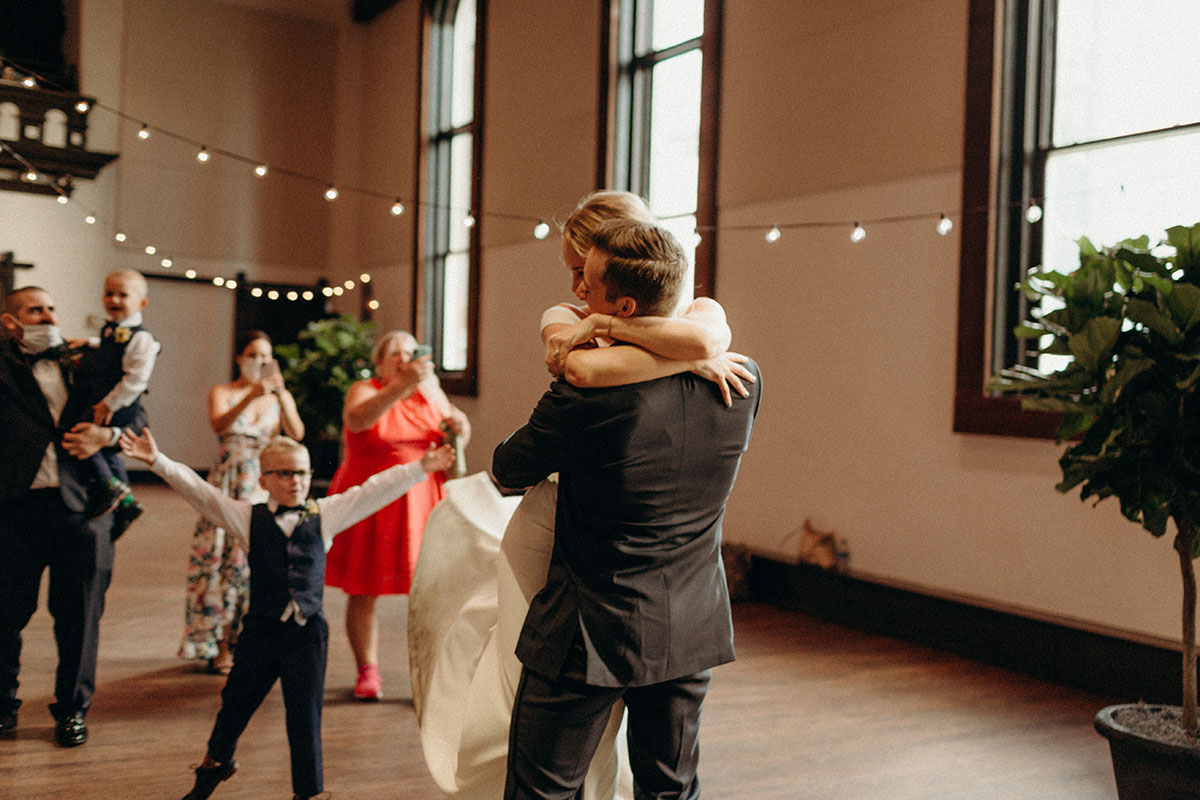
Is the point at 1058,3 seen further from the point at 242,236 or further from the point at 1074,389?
the point at 242,236

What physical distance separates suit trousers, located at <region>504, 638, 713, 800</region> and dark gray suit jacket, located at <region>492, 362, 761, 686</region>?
1.7 inches

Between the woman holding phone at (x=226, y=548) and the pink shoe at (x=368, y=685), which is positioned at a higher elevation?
the woman holding phone at (x=226, y=548)

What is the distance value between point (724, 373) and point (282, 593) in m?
1.57

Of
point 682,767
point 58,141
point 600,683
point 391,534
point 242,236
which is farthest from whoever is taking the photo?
point 242,236

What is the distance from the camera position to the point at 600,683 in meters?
1.67

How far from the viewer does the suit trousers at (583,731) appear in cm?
172

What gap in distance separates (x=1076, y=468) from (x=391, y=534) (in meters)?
2.34

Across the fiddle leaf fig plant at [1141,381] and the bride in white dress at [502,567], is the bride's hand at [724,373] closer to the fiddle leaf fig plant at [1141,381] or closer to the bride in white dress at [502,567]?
the bride in white dress at [502,567]

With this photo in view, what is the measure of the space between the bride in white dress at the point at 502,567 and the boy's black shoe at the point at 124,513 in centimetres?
145

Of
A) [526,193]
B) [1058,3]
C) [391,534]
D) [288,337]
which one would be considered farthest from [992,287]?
[288,337]

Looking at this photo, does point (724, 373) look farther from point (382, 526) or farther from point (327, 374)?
point (327, 374)

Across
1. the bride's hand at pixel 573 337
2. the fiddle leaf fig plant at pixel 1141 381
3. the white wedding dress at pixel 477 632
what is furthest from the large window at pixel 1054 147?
the bride's hand at pixel 573 337

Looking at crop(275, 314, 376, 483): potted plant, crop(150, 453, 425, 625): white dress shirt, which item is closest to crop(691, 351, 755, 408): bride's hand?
crop(150, 453, 425, 625): white dress shirt

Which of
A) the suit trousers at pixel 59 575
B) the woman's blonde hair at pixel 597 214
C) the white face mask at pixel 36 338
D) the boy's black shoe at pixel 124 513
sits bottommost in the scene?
the suit trousers at pixel 59 575
